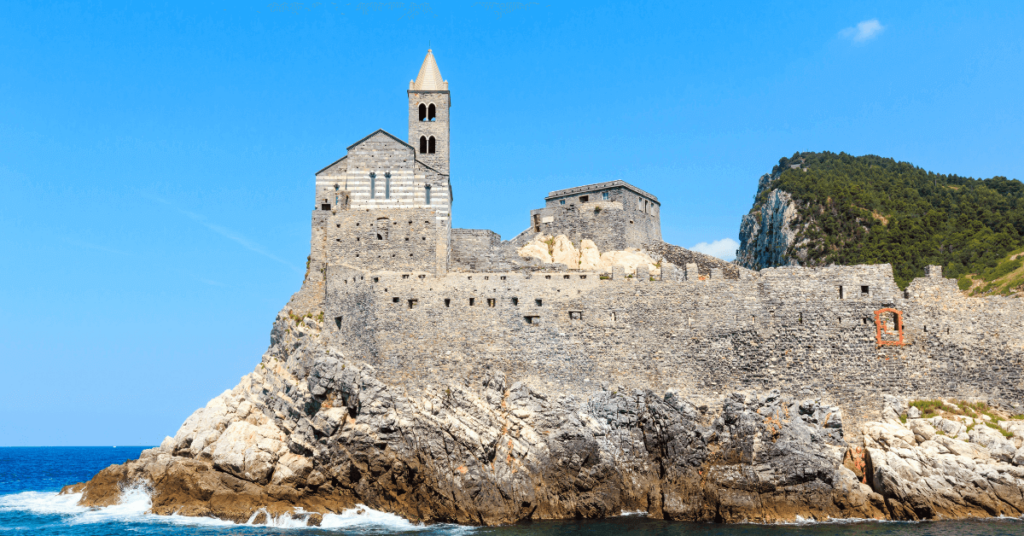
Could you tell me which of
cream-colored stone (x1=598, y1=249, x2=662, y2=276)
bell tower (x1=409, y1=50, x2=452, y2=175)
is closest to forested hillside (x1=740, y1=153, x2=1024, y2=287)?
cream-colored stone (x1=598, y1=249, x2=662, y2=276)

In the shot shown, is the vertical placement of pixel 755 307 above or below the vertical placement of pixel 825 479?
above

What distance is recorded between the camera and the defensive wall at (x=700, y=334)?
34688 mm

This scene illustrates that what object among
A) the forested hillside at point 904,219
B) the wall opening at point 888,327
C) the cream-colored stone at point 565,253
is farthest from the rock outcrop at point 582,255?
the forested hillside at point 904,219

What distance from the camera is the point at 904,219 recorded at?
211 ft

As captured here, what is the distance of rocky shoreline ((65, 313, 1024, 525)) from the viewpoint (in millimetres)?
31156

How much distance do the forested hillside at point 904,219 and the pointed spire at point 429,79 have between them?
36.3 metres

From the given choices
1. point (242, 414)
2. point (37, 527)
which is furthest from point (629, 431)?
point (37, 527)

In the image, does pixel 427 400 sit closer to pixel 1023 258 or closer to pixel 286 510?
pixel 286 510

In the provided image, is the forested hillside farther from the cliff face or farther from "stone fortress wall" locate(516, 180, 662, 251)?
"stone fortress wall" locate(516, 180, 662, 251)

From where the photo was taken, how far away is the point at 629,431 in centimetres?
3422

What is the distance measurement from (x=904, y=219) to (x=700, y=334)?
38134mm

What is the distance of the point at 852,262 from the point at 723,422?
113ft

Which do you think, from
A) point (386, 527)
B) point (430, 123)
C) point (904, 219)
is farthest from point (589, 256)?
point (904, 219)

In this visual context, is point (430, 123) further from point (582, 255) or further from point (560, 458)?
point (560, 458)
